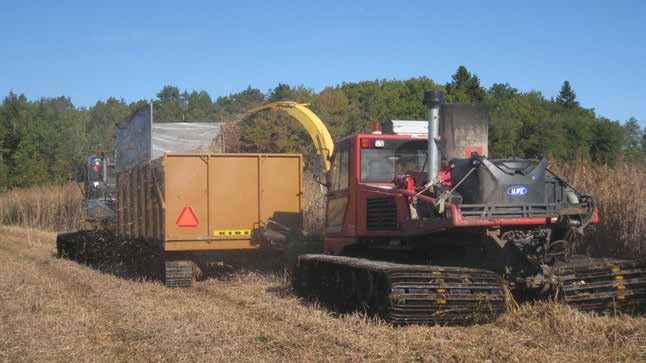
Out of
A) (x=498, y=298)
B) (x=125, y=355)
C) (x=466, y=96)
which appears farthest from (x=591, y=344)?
(x=466, y=96)

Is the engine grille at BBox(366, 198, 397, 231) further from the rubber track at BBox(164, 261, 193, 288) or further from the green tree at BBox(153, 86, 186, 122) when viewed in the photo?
the green tree at BBox(153, 86, 186, 122)

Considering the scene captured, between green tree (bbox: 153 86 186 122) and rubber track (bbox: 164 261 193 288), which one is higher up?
green tree (bbox: 153 86 186 122)

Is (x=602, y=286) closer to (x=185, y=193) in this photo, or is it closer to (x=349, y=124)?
(x=185, y=193)

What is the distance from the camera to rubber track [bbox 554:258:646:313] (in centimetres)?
802

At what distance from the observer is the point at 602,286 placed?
26.5ft

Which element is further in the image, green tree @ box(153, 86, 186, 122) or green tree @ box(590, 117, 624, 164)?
green tree @ box(153, 86, 186, 122)

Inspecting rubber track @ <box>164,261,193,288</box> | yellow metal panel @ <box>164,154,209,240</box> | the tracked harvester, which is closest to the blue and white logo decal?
the tracked harvester

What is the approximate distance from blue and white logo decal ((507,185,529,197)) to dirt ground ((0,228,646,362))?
1.34 m

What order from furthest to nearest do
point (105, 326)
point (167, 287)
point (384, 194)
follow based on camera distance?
1. point (167, 287)
2. point (384, 194)
3. point (105, 326)

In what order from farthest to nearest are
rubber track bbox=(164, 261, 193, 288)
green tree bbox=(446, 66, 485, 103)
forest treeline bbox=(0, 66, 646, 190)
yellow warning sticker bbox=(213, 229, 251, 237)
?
green tree bbox=(446, 66, 485, 103), forest treeline bbox=(0, 66, 646, 190), yellow warning sticker bbox=(213, 229, 251, 237), rubber track bbox=(164, 261, 193, 288)

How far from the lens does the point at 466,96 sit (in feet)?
148

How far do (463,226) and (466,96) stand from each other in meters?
38.9

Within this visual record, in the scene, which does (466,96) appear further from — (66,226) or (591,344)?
(591,344)

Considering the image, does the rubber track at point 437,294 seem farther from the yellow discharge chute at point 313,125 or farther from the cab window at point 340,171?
the yellow discharge chute at point 313,125
